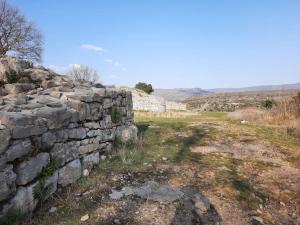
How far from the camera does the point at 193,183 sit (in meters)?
5.30

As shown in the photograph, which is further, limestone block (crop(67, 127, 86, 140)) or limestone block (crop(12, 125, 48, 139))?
limestone block (crop(67, 127, 86, 140))

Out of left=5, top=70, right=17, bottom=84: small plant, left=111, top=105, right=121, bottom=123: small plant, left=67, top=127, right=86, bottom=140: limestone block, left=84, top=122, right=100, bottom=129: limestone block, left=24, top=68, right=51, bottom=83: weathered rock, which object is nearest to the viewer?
left=67, top=127, right=86, bottom=140: limestone block

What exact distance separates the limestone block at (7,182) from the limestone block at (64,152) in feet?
3.04

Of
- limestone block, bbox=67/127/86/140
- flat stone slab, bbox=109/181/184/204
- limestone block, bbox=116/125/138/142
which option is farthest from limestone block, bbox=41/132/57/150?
limestone block, bbox=116/125/138/142

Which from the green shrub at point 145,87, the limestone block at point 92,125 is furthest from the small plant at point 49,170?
the green shrub at point 145,87

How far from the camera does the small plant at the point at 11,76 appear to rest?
5.91 metres

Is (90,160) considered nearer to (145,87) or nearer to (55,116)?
(55,116)

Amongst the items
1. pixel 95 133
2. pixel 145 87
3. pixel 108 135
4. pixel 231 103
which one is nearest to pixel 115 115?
pixel 108 135

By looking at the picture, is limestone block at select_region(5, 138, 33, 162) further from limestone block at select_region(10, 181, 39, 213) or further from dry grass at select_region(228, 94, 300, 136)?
dry grass at select_region(228, 94, 300, 136)

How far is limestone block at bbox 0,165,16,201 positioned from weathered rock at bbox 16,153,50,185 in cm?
13

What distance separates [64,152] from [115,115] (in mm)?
2447

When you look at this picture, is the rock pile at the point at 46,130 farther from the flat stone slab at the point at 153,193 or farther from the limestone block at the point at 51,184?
the flat stone slab at the point at 153,193

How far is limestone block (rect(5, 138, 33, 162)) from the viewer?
3539 millimetres

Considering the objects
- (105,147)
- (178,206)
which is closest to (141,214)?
(178,206)
